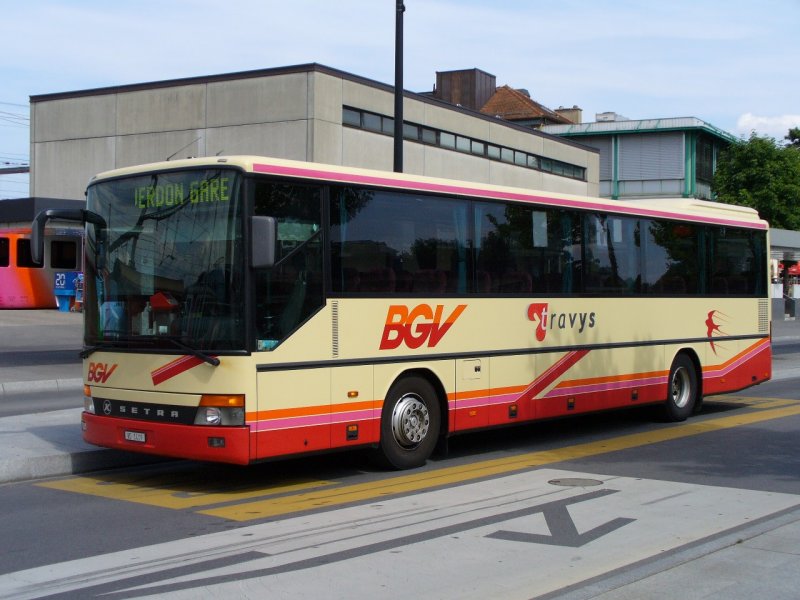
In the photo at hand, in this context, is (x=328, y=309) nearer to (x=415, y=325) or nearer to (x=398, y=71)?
(x=415, y=325)

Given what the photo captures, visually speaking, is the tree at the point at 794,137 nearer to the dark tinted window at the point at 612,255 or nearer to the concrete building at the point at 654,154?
the concrete building at the point at 654,154

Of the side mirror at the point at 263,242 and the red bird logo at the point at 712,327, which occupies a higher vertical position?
the side mirror at the point at 263,242

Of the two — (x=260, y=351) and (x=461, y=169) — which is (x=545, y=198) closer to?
(x=260, y=351)

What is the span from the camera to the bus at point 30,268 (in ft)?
128

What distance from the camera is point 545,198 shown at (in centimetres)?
1255

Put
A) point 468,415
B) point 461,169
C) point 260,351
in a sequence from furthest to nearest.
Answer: point 461,169, point 468,415, point 260,351

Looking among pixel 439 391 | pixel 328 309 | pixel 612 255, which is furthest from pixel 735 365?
pixel 328 309

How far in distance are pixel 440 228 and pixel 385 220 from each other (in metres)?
0.85

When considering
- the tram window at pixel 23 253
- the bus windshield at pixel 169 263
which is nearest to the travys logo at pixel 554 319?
the bus windshield at pixel 169 263

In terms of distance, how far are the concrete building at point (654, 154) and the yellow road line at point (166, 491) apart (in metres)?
60.4

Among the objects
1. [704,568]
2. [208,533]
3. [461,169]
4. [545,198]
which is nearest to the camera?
[704,568]

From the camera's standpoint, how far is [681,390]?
15.1m

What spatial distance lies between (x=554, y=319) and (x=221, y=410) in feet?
16.5

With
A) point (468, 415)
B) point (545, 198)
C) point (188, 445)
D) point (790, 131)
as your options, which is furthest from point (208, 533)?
point (790, 131)
